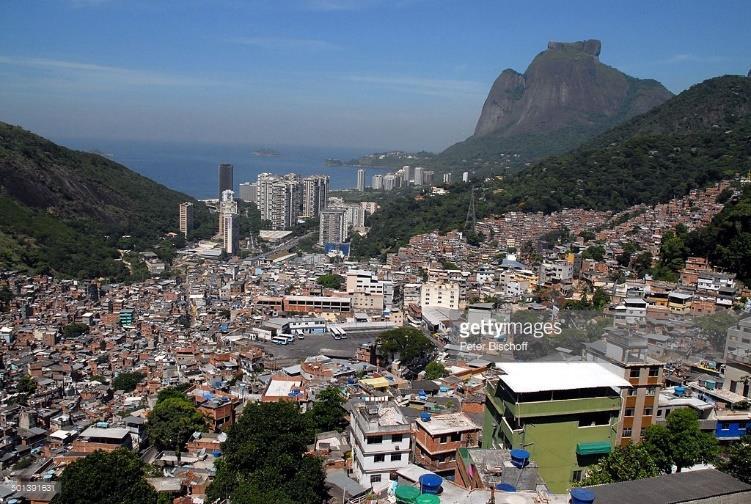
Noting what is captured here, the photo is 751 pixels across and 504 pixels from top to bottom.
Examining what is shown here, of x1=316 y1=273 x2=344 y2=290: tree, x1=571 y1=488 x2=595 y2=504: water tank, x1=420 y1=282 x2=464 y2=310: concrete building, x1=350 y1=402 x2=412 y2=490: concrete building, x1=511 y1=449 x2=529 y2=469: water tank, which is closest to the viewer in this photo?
x1=571 y1=488 x2=595 y2=504: water tank

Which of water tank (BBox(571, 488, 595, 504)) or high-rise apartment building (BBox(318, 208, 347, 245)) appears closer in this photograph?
water tank (BBox(571, 488, 595, 504))

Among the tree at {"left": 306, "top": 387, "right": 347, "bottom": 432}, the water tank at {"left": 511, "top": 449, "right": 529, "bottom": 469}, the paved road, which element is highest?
the water tank at {"left": 511, "top": 449, "right": 529, "bottom": 469}

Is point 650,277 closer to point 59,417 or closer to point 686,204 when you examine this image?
point 686,204

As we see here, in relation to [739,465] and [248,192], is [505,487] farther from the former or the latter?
[248,192]

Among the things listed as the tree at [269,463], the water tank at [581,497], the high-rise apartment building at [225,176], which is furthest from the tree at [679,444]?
the high-rise apartment building at [225,176]

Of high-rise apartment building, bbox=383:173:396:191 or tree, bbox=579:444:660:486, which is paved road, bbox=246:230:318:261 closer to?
high-rise apartment building, bbox=383:173:396:191

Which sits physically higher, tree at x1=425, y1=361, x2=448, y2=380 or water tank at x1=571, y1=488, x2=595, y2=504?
water tank at x1=571, y1=488, x2=595, y2=504

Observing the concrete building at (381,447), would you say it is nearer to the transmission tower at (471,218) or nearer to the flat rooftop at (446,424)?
the flat rooftop at (446,424)

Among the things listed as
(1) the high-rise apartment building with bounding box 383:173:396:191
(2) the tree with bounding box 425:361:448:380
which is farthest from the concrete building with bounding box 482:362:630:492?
(1) the high-rise apartment building with bounding box 383:173:396:191
